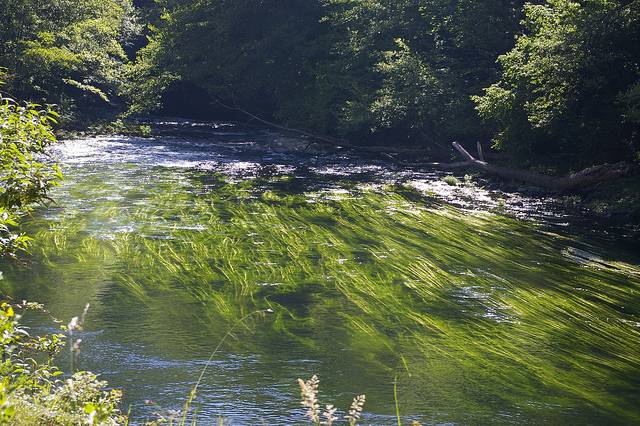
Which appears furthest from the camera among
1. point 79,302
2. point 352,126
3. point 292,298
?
point 352,126

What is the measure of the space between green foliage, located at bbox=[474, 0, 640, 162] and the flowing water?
261 centimetres

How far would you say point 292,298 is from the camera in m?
10.9

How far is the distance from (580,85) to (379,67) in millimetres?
11183

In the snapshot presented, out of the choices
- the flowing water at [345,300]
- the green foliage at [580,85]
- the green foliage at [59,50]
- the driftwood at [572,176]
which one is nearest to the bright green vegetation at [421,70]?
the green foliage at [580,85]

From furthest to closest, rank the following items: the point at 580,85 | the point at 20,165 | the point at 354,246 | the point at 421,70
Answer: the point at 421,70, the point at 580,85, the point at 354,246, the point at 20,165

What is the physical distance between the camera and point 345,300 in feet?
35.6

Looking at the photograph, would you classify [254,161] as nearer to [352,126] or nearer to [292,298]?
Result: [352,126]

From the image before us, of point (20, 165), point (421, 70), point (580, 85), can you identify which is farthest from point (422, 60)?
point (20, 165)

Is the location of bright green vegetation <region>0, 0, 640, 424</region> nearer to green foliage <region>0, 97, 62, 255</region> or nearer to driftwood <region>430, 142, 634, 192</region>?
green foliage <region>0, 97, 62, 255</region>

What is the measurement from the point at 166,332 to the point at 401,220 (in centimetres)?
839

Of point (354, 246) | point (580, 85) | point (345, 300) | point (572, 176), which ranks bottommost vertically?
point (345, 300)

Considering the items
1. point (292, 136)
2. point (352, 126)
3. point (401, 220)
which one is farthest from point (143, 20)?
point (401, 220)

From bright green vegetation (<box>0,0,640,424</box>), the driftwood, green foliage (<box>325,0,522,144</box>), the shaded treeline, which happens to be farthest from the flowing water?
green foliage (<box>325,0,522,144</box>)

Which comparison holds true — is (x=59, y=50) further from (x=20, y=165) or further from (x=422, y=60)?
(x=20, y=165)
